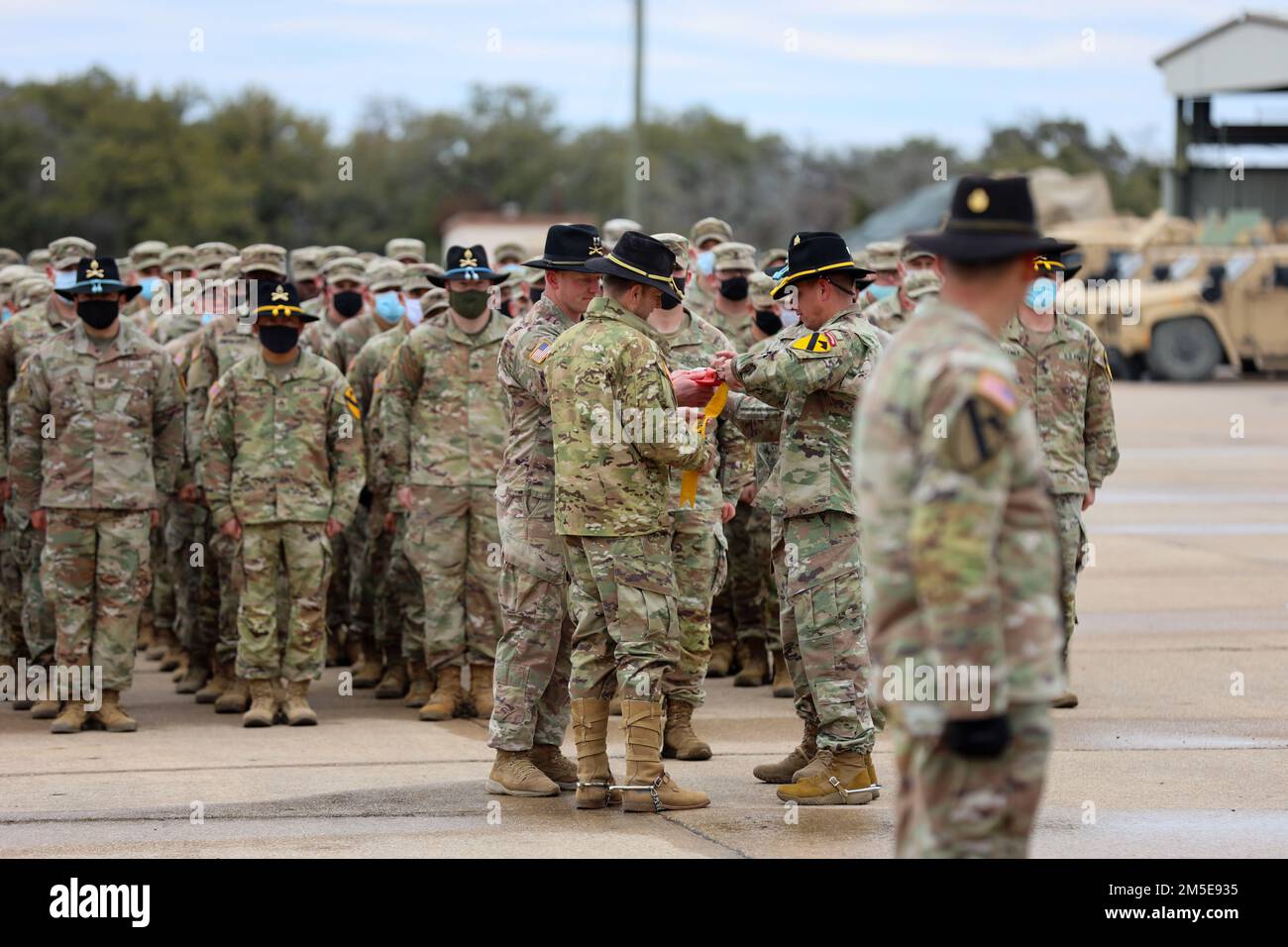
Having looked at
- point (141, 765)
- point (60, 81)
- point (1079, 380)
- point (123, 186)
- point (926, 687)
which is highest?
point (60, 81)

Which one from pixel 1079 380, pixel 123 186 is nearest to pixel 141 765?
pixel 1079 380

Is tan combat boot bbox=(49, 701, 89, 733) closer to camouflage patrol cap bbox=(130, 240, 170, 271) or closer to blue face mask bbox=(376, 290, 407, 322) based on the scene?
blue face mask bbox=(376, 290, 407, 322)

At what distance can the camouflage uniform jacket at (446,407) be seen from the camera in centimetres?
1015

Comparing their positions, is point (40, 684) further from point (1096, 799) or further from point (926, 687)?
point (926, 687)

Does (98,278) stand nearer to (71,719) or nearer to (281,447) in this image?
(281,447)

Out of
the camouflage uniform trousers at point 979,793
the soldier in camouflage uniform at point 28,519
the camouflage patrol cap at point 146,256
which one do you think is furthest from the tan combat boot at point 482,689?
the camouflage patrol cap at point 146,256

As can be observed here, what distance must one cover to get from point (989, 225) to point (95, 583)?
6.49 metres

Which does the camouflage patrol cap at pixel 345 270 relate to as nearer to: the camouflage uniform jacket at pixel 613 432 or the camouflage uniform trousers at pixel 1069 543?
the camouflage uniform trousers at pixel 1069 543

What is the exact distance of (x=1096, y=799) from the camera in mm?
7598

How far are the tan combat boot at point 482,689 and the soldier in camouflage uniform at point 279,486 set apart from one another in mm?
817

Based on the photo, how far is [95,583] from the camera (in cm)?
985

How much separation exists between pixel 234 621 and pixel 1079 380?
4740 millimetres
